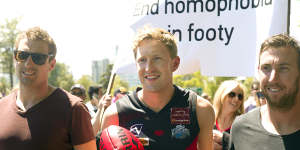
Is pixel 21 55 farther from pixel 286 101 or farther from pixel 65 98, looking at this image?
pixel 286 101

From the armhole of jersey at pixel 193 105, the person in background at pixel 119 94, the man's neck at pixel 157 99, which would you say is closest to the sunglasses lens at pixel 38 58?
the man's neck at pixel 157 99

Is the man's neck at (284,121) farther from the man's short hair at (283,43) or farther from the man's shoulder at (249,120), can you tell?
the man's short hair at (283,43)

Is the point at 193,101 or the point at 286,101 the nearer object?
the point at 286,101

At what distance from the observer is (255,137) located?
2.40m

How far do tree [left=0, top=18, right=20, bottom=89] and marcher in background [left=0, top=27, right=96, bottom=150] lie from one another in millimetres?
30228

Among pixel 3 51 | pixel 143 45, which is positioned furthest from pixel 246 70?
pixel 3 51

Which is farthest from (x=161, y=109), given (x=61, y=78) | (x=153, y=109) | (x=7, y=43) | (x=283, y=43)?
(x=61, y=78)

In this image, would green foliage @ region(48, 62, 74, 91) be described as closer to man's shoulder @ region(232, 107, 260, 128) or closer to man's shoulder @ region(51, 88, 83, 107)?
man's shoulder @ region(51, 88, 83, 107)

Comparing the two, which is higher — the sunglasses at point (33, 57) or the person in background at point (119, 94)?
the sunglasses at point (33, 57)

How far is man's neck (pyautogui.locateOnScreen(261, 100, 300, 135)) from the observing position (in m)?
2.31

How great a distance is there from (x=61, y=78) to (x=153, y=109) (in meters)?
62.9

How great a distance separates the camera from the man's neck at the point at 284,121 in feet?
7.59

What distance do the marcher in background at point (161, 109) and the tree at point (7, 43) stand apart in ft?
99.6

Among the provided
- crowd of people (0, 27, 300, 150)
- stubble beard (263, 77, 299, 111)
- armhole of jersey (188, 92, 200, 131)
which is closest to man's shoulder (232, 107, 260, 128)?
crowd of people (0, 27, 300, 150)
